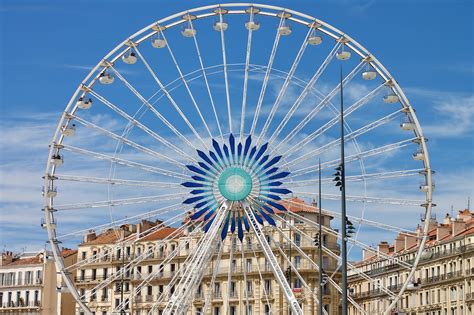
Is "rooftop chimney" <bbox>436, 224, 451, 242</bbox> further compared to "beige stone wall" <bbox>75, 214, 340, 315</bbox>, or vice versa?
"rooftop chimney" <bbox>436, 224, 451, 242</bbox>

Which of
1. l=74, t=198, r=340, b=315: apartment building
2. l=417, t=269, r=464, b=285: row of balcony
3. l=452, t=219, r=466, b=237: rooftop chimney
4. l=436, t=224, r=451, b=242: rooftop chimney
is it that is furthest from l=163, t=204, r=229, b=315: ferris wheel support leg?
l=436, t=224, r=451, b=242: rooftop chimney

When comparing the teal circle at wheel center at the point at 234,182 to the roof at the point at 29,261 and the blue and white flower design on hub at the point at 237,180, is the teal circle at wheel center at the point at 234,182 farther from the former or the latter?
the roof at the point at 29,261

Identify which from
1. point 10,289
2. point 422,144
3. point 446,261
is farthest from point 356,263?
point 422,144

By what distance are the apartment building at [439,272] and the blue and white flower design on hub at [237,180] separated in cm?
3681

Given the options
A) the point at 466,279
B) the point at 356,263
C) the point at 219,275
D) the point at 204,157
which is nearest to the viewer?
the point at 204,157

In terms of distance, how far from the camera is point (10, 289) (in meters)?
118

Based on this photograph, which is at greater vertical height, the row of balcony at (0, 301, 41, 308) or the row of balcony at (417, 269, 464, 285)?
the row of balcony at (417, 269, 464, 285)

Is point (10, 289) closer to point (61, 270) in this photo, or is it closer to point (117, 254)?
point (117, 254)

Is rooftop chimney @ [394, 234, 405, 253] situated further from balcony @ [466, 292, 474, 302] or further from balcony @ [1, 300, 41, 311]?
balcony @ [1, 300, 41, 311]

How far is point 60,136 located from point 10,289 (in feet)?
200

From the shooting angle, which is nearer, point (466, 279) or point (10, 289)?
point (466, 279)

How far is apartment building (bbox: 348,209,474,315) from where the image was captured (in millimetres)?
98562

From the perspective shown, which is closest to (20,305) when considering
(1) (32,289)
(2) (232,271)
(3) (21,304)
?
(3) (21,304)

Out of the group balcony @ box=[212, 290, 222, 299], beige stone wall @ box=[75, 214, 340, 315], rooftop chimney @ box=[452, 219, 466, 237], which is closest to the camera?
beige stone wall @ box=[75, 214, 340, 315]
